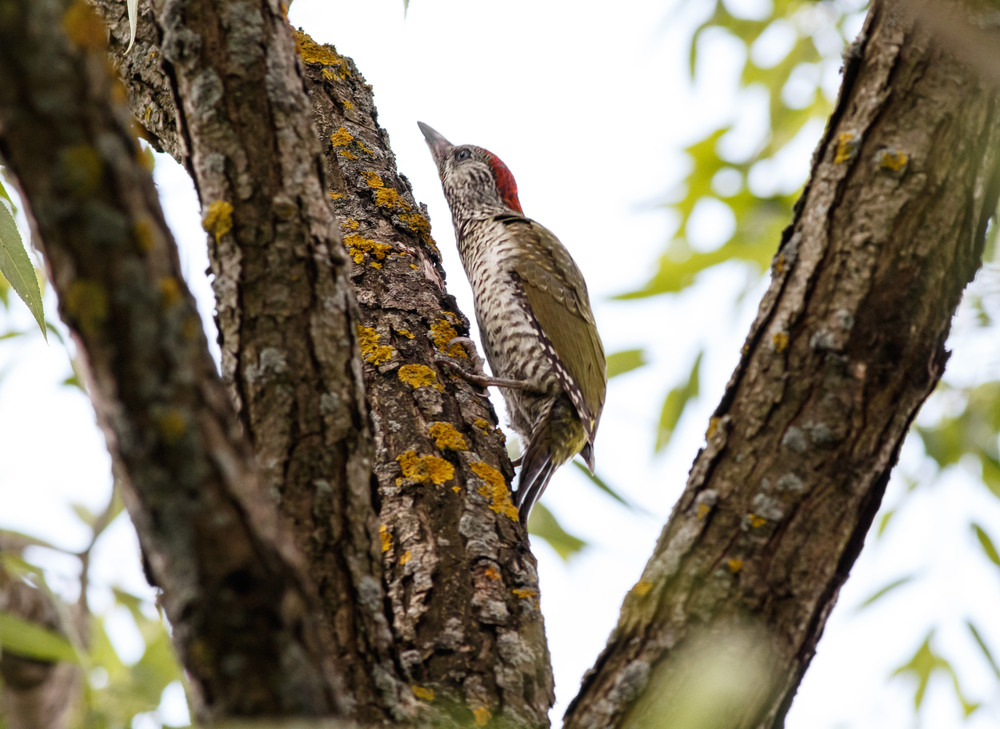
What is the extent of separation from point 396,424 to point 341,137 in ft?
3.46

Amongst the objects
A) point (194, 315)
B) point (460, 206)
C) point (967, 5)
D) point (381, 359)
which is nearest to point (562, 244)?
point (460, 206)

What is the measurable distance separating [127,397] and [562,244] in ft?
10.8

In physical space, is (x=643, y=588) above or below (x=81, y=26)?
below

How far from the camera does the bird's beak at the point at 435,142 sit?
15.9 ft

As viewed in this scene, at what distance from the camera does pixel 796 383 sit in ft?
4.38

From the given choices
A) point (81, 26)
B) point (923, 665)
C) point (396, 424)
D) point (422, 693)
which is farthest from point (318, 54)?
point (923, 665)

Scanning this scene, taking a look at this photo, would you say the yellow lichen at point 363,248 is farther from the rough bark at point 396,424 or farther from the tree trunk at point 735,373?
the tree trunk at point 735,373

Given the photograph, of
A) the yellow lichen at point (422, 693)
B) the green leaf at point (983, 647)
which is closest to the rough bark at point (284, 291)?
the yellow lichen at point (422, 693)

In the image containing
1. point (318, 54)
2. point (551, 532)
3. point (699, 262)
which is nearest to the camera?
point (551, 532)

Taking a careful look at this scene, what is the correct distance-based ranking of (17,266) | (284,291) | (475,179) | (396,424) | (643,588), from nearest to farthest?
(284,291) < (643,588) < (17,266) < (396,424) < (475,179)

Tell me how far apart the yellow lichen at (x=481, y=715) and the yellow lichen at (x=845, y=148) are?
108cm

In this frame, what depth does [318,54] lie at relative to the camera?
2.94m

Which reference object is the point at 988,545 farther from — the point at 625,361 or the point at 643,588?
the point at 643,588

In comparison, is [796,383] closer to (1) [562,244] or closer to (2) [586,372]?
(2) [586,372]
